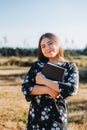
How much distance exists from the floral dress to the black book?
3.0 inches

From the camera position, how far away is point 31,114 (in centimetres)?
342

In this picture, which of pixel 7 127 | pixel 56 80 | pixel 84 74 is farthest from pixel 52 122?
pixel 84 74

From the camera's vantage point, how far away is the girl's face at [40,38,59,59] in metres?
3.35

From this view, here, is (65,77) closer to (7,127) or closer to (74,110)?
(7,127)

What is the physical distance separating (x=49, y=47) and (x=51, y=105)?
0.50m

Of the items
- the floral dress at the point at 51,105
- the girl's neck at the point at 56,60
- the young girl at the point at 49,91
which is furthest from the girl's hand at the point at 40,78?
the girl's neck at the point at 56,60

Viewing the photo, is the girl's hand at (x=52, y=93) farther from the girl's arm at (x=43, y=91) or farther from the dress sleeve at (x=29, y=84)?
the dress sleeve at (x=29, y=84)

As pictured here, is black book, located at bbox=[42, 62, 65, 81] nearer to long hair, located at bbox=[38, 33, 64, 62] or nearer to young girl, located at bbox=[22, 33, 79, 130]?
young girl, located at bbox=[22, 33, 79, 130]

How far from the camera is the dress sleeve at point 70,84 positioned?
3.26 metres

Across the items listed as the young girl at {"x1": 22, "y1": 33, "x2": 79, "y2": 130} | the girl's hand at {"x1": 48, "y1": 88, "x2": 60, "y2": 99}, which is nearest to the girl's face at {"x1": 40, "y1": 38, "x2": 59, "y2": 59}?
the young girl at {"x1": 22, "y1": 33, "x2": 79, "y2": 130}

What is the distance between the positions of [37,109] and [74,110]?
6376mm

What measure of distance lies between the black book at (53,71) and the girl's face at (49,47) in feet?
0.39

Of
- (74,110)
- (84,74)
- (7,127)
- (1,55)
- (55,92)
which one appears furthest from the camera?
(1,55)

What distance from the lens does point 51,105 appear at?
332 centimetres
